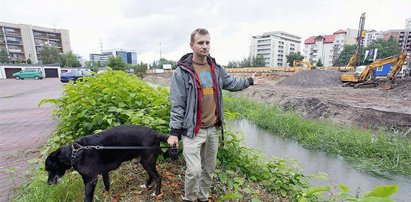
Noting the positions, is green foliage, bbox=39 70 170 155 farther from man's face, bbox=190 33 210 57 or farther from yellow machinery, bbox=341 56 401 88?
yellow machinery, bbox=341 56 401 88

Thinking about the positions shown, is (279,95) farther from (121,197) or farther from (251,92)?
(121,197)

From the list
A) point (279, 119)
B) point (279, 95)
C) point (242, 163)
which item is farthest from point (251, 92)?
point (242, 163)

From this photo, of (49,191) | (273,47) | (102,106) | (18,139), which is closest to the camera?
(49,191)

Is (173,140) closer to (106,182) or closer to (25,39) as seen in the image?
(106,182)

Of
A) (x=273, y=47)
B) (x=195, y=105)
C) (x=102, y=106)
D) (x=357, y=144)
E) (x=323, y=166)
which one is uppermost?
(x=273, y=47)

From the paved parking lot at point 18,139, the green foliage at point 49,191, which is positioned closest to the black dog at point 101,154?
the green foliage at point 49,191

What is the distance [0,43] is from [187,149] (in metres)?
67.9

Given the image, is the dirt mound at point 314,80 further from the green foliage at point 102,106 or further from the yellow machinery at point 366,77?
the green foliage at point 102,106

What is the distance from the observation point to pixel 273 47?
8819cm

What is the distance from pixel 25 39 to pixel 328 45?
93805mm

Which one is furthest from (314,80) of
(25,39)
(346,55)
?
(25,39)

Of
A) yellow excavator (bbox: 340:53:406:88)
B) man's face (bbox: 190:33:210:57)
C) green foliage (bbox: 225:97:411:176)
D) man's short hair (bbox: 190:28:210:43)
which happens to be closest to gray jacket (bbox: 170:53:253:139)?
man's face (bbox: 190:33:210:57)

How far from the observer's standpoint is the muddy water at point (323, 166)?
198 inches

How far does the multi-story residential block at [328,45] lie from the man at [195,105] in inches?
3482
